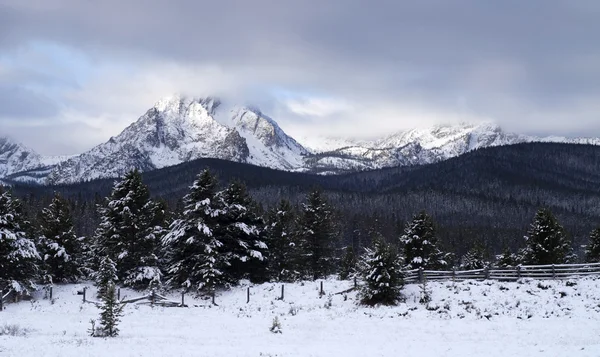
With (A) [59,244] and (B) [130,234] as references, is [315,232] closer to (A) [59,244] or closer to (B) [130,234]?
(B) [130,234]

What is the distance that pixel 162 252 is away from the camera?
1858 inches

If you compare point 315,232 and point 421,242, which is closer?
point 421,242

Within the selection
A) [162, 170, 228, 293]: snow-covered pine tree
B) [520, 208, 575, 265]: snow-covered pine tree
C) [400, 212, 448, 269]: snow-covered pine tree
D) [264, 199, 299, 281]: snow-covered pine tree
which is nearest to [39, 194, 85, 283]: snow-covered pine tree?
[162, 170, 228, 293]: snow-covered pine tree

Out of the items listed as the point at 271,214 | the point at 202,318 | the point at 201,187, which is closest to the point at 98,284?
the point at 201,187

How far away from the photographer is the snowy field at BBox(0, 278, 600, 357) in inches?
814

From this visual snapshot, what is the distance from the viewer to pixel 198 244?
1630 inches

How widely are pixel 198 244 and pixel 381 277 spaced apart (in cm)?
1675

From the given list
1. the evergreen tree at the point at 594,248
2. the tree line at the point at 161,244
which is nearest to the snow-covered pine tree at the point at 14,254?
the tree line at the point at 161,244

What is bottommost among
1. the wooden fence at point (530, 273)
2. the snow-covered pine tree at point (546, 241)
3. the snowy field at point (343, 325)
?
the snowy field at point (343, 325)

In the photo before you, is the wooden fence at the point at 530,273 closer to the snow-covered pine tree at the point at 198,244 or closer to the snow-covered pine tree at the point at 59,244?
the snow-covered pine tree at the point at 198,244

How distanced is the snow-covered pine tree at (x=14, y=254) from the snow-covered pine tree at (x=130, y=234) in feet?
19.8

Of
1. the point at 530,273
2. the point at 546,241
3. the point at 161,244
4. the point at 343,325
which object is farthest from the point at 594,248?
the point at 161,244

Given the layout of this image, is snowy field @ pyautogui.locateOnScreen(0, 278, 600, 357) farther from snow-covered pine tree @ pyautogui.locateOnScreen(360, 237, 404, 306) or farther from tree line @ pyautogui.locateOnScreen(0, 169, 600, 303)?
tree line @ pyautogui.locateOnScreen(0, 169, 600, 303)

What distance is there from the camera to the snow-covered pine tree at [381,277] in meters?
32.2
